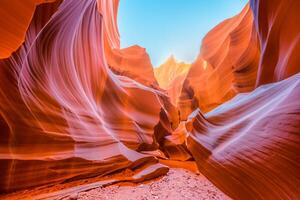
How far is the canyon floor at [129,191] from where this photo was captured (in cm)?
248

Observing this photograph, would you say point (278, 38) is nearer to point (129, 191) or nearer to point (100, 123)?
point (129, 191)

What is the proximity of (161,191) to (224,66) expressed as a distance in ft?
21.8

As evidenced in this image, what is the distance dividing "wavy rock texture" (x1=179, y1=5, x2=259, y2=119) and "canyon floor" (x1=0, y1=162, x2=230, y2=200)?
13.7 ft

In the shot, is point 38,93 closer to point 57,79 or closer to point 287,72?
point 57,79

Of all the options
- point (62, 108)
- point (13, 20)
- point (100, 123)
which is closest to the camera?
point (13, 20)

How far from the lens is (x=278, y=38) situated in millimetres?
3344

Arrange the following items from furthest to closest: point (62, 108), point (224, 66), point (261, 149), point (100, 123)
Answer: point (224, 66) < point (100, 123) < point (62, 108) < point (261, 149)

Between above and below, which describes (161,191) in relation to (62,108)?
below

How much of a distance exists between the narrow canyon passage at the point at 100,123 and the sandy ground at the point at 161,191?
15 millimetres

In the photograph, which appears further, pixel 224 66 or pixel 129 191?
pixel 224 66

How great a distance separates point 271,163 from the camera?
1748mm

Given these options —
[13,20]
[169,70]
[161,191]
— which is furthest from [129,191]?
[169,70]

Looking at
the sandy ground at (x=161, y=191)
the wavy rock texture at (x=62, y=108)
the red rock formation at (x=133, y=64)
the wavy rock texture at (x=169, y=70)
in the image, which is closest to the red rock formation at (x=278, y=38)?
the sandy ground at (x=161, y=191)

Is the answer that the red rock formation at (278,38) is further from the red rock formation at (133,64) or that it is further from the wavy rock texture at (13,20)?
the red rock formation at (133,64)
